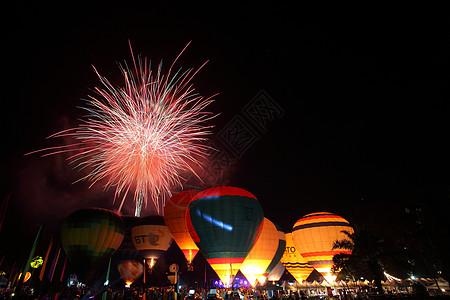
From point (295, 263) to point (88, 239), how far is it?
100 feet

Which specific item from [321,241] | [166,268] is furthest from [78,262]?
[321,241]

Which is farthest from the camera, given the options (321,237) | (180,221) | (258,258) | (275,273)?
(275,273)

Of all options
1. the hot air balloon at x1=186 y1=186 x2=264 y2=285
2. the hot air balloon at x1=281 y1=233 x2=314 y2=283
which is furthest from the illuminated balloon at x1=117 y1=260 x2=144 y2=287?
the hot air balloon at x1=281 y1=233 x2=314 y2=283

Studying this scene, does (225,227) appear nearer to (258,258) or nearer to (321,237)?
→ (258,258)

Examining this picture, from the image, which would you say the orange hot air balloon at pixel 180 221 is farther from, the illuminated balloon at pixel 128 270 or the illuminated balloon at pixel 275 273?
the illuminated balloon at pixel 275 273

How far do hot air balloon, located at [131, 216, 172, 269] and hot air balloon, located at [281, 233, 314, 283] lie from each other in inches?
768

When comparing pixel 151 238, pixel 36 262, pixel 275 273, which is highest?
pixel 151 238

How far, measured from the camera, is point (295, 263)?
1654 inches

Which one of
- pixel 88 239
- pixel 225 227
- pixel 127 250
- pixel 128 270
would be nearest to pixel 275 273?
pixel 128 270

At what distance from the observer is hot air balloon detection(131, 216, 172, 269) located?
3428cm

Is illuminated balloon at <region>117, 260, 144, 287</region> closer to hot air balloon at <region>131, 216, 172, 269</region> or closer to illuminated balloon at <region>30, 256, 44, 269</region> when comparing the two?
hot air balloon at <region>131, 216, 172, 269</region>

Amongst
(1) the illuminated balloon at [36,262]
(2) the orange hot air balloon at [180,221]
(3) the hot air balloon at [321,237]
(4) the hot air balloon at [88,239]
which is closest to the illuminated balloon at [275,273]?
(3) the hot air balloon at [321,237]

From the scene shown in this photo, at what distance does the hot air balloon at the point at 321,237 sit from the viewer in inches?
1307

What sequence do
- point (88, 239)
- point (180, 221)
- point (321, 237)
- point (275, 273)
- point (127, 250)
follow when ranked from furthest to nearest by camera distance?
point (275, 273)
point (127, 250)
point (321, 237)
point (180, 221)
point (88, 239)
